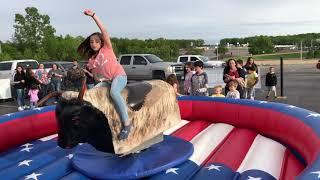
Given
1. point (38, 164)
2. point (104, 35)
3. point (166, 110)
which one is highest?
point (104, 35)

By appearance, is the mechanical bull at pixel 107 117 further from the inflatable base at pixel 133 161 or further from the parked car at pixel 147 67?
the parked car at pixel 147 67

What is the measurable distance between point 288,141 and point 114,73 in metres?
2.34

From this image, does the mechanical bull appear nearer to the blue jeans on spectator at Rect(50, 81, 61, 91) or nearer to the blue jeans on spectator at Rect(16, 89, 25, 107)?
the blue jeans on spectator at Rect(16, 89, 25, 107)

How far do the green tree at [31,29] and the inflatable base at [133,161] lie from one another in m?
35.0

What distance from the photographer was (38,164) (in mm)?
4625

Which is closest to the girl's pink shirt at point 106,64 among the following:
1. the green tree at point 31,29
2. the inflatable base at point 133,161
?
the inflatable base at point 133,161

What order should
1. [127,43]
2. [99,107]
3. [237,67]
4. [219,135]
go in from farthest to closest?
[127,43]
[237,67]
[219,135]
[99,107]

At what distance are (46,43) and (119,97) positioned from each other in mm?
34097

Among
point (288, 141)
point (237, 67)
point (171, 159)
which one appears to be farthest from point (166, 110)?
point (237, 67)

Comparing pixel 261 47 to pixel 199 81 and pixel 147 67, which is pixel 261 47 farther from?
pixel 199 81

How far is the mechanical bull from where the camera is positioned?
12.7 feet

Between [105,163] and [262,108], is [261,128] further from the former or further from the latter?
[105,163]

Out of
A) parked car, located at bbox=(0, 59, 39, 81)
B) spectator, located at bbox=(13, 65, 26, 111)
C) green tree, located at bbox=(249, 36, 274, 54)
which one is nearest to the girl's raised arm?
spectator, located at bbox=(13, 65, 26, 111)

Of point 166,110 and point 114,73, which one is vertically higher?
point 114,73
